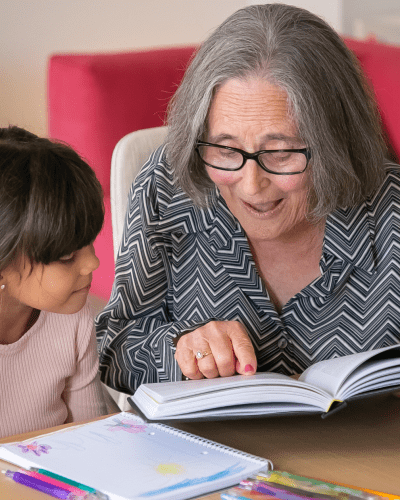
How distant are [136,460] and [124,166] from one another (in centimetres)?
→ 84

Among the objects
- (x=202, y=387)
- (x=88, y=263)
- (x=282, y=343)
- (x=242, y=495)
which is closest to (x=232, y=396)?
(x=202, y=387)

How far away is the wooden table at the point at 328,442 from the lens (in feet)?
2.49

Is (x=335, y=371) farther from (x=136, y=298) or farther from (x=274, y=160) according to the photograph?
(x=136, y=298)

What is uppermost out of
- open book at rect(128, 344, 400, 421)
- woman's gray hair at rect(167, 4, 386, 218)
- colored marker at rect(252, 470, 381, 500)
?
woman's gray hair at rect(167, 4, 386, 218)

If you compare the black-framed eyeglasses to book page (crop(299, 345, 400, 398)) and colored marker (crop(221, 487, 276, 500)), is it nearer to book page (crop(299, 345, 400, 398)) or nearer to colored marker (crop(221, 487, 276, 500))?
book page (crop(299, 345, 400, 398))

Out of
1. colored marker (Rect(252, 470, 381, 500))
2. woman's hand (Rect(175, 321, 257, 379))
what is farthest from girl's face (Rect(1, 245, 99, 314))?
colored marker (Rect(252, 470, 381, 500))

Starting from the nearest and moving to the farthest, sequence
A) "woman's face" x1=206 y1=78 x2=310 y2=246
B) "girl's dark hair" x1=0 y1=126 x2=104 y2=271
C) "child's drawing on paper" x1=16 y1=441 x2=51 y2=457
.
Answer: "child's drawing on paper" x1=16 y1=441 x2=51 y2=457 < "girl's dark hair" x1=0 y1=126 x2=104 y2=271 < "woman's face" x1=206 y1=78 x2=310 y2=246

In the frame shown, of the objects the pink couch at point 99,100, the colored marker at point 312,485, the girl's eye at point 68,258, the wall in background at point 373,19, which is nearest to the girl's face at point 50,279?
the girl's eye at point 68,258

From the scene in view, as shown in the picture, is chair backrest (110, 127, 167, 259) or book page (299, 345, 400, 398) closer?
Answer: book page (299, 345, 400, 398)

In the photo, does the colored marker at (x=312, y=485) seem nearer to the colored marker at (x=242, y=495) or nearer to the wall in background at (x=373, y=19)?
the colored marker at (x=242, y=495)

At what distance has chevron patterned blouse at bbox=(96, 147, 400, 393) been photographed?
1197 mm

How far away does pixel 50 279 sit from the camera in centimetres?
98

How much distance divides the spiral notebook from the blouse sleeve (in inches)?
13.8

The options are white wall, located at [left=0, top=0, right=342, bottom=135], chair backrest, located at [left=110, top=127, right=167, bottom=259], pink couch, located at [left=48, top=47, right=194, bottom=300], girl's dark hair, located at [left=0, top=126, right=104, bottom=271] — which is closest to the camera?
girl's dark hair, located at [left=0, top=126, right=104, bottom=271]
